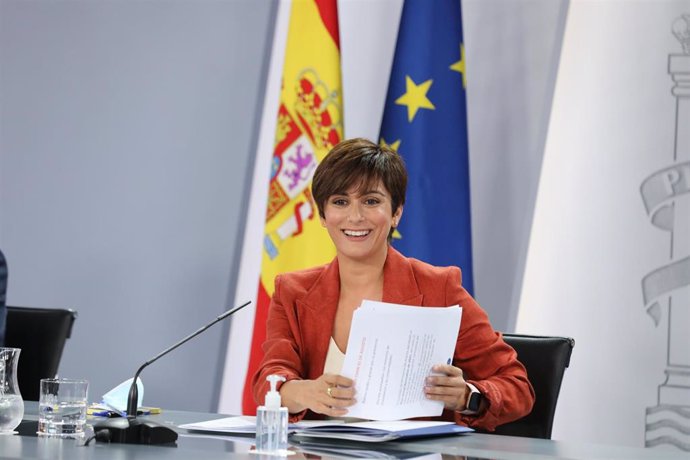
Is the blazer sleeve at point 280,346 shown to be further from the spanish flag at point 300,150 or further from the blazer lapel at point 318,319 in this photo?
the spanish flag at point 300,150

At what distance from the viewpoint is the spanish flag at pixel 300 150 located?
3.53 metres

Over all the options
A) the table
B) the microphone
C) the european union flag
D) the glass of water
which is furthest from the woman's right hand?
the european union flag

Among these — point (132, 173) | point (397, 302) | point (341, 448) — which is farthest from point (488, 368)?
point (132, 173)

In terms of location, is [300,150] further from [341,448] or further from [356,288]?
[341,448]

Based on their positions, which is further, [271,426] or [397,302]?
[397,302]

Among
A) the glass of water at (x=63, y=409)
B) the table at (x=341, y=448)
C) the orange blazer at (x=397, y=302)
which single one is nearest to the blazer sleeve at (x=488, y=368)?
the orange blazer at (x=397, y=302)

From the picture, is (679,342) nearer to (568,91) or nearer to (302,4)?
(568,91)

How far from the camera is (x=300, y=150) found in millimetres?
3549

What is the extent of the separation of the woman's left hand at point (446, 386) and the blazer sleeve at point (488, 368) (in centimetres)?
11

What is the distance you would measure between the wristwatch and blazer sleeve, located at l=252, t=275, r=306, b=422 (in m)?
0.37

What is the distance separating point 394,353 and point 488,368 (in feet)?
1.34

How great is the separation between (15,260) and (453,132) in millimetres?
1817

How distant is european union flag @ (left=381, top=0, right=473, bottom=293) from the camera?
134 inches

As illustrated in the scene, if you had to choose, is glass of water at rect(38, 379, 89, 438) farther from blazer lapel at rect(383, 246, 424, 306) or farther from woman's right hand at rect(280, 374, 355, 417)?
blazer lapel at rect(383, 246, 424, 306)
